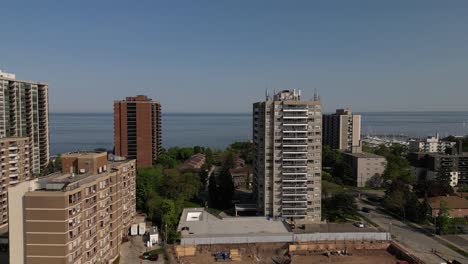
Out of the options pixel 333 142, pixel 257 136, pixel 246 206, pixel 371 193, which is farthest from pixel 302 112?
pixel 333 142

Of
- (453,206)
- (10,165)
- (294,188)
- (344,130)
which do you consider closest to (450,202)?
(453,206)

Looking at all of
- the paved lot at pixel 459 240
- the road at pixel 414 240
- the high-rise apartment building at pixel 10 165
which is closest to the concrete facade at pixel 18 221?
the high-rise apartment building at pixel 10 165

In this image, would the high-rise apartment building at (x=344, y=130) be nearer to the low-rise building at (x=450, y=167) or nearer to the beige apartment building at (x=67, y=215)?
the low-rise building at (x=450, y=167)

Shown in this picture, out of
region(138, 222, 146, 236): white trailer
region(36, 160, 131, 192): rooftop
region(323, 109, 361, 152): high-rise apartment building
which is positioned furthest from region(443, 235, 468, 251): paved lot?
region(323, 109, 361, 152): high-rise apartment building

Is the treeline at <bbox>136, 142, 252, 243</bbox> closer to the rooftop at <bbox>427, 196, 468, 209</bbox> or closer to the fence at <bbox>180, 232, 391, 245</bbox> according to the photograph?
the fence at <bbox>180, 232, 391, 245</bbox>

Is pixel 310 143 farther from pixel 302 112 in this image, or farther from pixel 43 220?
pixel 43 220

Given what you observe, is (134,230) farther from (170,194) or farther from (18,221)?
(18,221)
